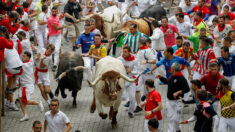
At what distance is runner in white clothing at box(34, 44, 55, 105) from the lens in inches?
488

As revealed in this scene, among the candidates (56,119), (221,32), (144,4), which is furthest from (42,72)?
Result: (144,4)

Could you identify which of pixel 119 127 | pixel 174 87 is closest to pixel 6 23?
pixel 119 127

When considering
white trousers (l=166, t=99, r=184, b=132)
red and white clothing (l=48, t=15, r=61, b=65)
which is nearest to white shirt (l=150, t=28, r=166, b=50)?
red and white clothing (l=48, t=15, r=61, b=65)

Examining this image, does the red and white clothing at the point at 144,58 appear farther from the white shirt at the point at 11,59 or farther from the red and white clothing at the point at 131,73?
the white shirt at the point at 11,59

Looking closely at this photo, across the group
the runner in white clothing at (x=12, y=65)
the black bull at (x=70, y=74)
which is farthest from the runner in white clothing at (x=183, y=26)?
the runner in white clothing at (x=12, y=65)

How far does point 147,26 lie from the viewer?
56.1 feet

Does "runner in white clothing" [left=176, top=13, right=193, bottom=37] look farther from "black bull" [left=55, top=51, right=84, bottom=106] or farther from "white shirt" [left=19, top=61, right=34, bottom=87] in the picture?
"white shirt" [left=19, top=61, right=34, bottom=87]

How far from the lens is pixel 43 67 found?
12.6 meters

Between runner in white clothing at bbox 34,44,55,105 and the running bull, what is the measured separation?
4.61 ft

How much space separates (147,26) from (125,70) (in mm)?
5514

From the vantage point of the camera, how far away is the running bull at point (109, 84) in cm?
1073

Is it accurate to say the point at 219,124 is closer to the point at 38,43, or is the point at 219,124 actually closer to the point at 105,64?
the point at 105,64

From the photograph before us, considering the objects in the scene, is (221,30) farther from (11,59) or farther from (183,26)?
(11,59)

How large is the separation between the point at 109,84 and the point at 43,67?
261 cm
